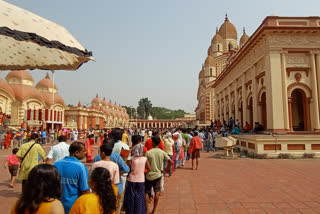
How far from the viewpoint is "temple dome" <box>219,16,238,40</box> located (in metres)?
42.0

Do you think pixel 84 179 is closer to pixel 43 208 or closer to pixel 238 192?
pixel 43 208

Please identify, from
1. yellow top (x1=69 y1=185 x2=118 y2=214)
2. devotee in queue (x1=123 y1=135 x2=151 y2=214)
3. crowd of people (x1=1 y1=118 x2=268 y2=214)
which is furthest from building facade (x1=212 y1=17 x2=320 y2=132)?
yellow top (x1=69 y1=185 x2=118 y2=214)

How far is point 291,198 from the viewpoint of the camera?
484 cm

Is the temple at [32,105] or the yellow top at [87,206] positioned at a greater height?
the temple at [32,105]

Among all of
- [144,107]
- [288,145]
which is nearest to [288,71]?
[288,145]

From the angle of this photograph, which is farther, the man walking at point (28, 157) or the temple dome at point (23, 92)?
the temple dome at point (23, 92)

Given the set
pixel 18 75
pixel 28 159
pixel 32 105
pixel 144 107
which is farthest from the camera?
pixel 144 107

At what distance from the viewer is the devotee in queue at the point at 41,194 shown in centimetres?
162

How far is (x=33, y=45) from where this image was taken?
10.8ft

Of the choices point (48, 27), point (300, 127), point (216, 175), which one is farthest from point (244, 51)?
point (48, 27)

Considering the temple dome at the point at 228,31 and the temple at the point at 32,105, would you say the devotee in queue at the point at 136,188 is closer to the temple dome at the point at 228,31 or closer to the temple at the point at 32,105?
the temple at the point at 32,105

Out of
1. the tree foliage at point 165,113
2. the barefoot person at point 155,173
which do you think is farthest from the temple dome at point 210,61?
the tree foliage at point 165,113

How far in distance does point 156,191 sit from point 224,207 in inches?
58.8

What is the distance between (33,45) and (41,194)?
2531 mm
